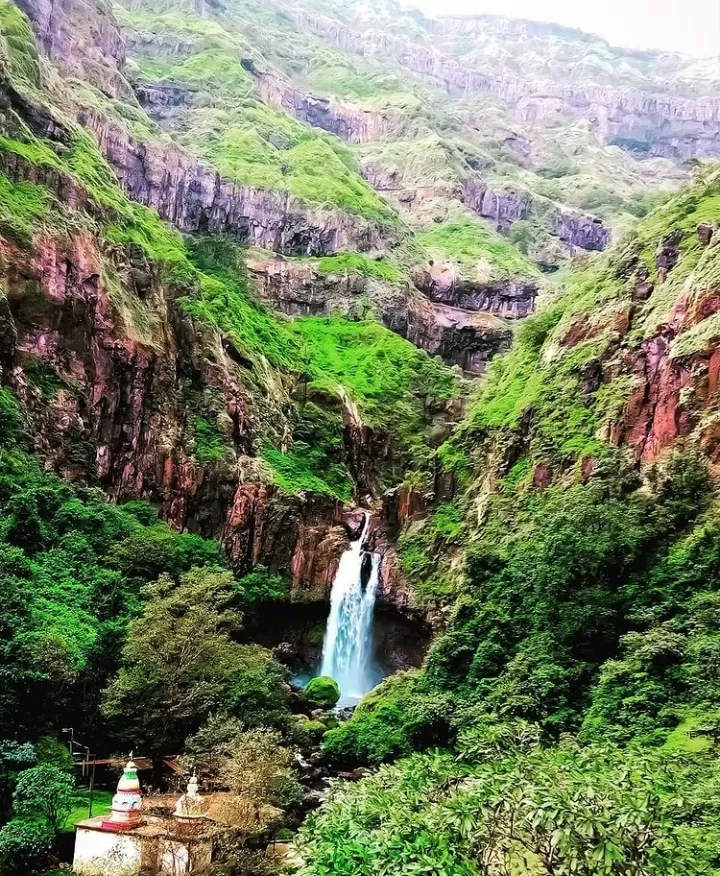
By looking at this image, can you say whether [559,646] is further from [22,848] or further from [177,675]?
[22,848]

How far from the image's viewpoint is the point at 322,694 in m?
38.7

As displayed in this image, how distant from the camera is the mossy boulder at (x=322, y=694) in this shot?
38406 millimetres

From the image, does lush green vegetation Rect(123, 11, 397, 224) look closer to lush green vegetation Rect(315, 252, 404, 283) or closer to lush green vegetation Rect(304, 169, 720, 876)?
lush green vegetation Rect(315, 252, 404, 283)

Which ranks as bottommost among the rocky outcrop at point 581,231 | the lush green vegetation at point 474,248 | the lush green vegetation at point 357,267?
the lush green vegetation at point 357,267

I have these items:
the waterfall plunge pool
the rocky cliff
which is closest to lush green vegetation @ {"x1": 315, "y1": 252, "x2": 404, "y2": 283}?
the rocky cliff

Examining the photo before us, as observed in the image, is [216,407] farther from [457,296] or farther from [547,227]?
[547,227]

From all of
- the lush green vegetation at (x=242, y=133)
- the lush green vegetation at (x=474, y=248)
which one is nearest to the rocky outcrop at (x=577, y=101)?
the lush green vegetation at (x=242, y=133)

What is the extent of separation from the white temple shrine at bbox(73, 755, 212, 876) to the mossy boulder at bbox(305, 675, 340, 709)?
62.3 ft

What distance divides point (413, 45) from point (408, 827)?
703 feet

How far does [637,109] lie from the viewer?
182 m

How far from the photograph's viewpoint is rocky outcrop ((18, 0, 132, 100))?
75.1 metres

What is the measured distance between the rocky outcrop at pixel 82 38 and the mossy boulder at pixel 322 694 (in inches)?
2621

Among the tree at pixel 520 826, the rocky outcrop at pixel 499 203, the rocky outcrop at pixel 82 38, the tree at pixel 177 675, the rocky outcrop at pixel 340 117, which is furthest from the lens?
the rocky outcrop at pixel 340 117

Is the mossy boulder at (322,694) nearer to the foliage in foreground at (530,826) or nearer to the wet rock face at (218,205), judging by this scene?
the foliage in foreground at (530,826)
